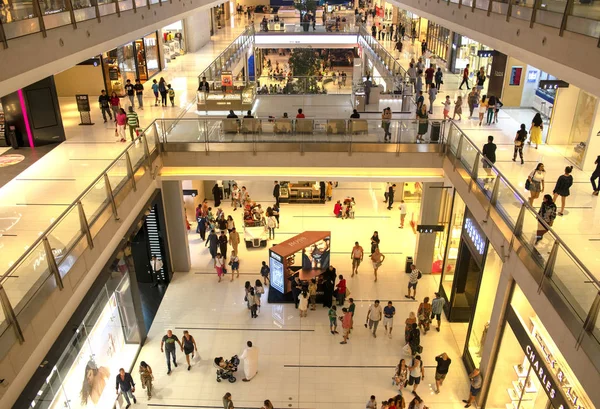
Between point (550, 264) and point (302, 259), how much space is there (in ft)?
26.7

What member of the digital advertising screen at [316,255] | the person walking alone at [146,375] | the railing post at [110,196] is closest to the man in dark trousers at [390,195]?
the digital advertising screen at [316,255]

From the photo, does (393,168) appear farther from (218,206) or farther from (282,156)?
(218,206)

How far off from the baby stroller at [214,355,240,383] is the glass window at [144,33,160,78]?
53.4ft

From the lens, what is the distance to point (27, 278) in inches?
249

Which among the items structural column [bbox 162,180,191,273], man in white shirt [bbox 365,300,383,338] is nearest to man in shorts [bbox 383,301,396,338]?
man in white shirt [bbox 365,300,383,338]

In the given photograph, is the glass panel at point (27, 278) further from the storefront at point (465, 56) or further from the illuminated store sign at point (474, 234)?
the storefront at point (465, 56)

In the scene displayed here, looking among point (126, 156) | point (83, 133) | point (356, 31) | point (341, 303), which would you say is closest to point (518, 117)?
point (341, 303)

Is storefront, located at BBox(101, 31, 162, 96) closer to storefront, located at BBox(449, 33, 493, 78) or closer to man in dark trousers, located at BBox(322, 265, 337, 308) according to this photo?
man in dark trousers, located at BBox(322, 265, 337, 308)

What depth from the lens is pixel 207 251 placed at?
54.1ft

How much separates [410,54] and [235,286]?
20.4 metres

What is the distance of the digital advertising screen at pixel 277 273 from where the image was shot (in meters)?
13.7

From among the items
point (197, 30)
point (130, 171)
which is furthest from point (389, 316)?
point (197, 30)

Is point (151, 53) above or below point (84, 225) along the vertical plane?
above

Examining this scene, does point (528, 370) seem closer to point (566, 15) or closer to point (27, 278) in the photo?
point (566, 15)
